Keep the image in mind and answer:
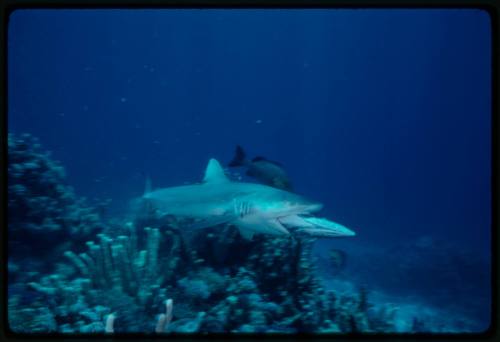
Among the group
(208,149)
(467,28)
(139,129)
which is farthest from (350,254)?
(139,129)

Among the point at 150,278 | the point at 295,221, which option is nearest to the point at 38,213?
the point at 150,278

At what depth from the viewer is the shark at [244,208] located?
16.8 feet

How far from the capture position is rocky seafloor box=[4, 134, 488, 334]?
3979 mm

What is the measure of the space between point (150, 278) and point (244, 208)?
1596 millimetres

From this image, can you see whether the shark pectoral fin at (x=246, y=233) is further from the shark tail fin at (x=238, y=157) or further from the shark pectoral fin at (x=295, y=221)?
the shark tail fin at (x=238, y=157)

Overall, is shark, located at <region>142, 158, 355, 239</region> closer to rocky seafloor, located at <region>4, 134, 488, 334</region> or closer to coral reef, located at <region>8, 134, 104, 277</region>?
rocky seafloor, located at <region>4, 134, 488, 334</region>

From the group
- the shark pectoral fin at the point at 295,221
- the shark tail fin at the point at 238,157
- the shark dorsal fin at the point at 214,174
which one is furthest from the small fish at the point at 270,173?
the shark pectoral fin at the point at 295,221

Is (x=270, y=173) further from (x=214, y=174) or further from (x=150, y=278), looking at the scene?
(x=150, y=278)

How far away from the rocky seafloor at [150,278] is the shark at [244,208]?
31 cm

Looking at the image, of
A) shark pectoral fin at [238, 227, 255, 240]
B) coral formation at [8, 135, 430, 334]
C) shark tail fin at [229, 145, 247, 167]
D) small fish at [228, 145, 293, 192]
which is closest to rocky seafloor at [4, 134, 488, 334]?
coral formation at [8, 135, 430, 334]

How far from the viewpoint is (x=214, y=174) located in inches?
256

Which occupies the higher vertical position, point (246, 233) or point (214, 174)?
point (214, 174)

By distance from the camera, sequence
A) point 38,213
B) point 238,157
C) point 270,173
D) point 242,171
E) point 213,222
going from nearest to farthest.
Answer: point 213,222 < point 38,213 < point 270,173 < point 238,157 < point 242,171

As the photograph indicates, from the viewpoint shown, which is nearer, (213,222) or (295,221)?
(213,222)
